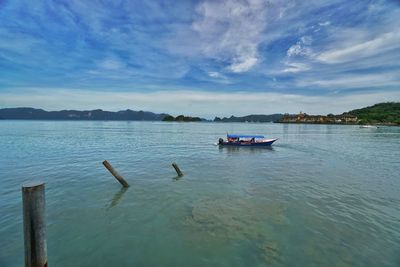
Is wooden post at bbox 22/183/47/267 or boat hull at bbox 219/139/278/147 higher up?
wooden post at bbox 22/183/47/267

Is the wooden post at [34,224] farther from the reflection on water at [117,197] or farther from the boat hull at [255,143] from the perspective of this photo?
the boat hull at [255,143]

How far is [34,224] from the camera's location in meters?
5.25

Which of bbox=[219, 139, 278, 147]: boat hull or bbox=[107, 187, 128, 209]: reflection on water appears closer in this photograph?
bbox=[107, 187, 128, 209]: reflection on water

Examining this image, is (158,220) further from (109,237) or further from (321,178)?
(321,178)

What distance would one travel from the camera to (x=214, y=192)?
14.6 meters

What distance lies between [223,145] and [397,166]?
25.4 meters

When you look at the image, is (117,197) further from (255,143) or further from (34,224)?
(255,143)

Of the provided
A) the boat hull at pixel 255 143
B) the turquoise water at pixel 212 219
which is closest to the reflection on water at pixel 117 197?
the turquoise water at pixel 212 219

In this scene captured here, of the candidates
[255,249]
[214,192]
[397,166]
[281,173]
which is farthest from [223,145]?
[255,249]

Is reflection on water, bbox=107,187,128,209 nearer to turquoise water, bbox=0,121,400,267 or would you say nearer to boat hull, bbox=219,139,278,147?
turquoise water, bbox=0,121,400,267

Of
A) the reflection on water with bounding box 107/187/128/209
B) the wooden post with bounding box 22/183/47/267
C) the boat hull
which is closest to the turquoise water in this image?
the reflection on water with bounding box 107/187/128/209

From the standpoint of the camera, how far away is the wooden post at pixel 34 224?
201 inches

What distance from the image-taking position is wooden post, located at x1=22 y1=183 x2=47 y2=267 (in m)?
5.11

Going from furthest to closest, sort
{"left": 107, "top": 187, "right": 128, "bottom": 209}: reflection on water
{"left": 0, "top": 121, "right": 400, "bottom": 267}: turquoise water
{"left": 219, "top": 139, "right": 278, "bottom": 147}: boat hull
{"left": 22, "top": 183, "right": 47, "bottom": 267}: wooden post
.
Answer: {"left": 219, "top": 139, "right": 278, "bottom": 147}: boat hull
{"left": 107, "top": 187, "right": 128, "bottom": 209}: reflection on water
{"left": 0, "top": 121, "right": 400, "bottom": 267}: turquoise water
{"left": 22, "top": 183, "right": 47, "bottom": 267}: wooden post
